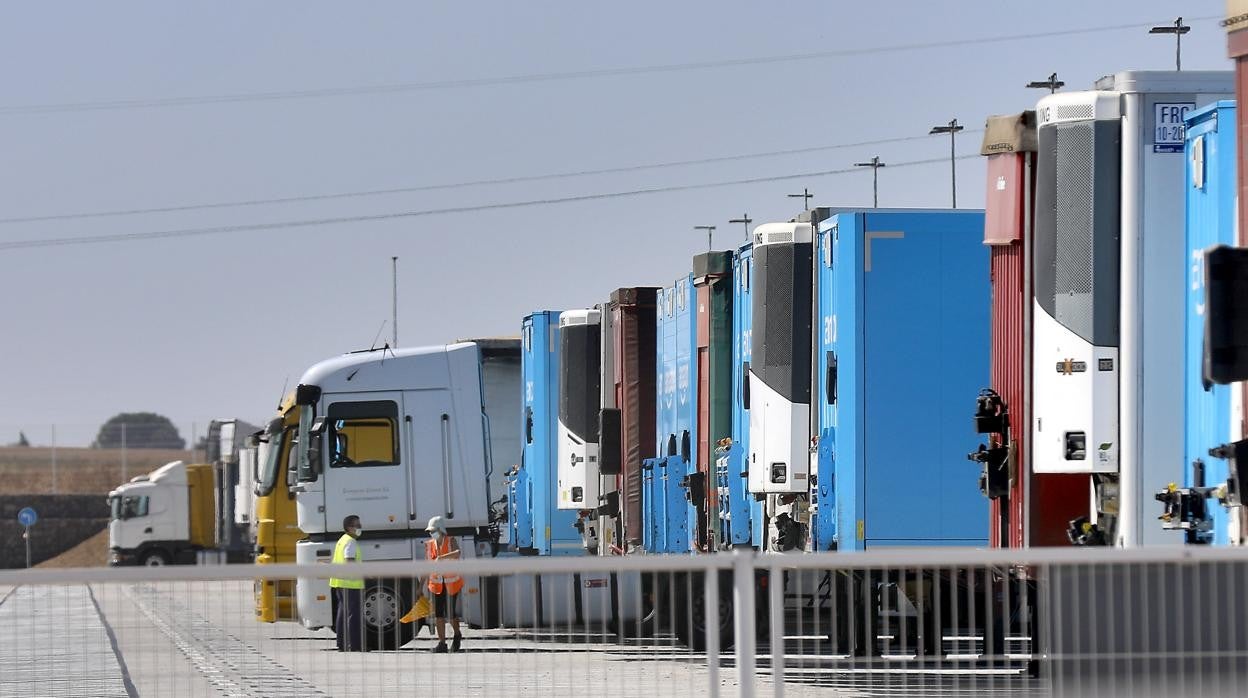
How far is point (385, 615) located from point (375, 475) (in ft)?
44.1

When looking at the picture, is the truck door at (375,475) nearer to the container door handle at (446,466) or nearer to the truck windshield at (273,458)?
the container door handle at (446,466)

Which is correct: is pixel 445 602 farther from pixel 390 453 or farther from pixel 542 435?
pixel 542 435

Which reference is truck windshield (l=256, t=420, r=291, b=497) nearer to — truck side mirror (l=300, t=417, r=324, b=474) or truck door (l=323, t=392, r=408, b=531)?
truck side mirror (l=300, t=417, r=324, b=474)

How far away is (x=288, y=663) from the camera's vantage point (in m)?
8.27

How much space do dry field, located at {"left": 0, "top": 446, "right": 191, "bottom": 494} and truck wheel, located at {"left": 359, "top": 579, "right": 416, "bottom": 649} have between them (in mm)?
75630

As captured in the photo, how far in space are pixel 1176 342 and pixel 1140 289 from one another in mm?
396

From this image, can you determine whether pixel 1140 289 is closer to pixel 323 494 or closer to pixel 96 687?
pixel 96 687

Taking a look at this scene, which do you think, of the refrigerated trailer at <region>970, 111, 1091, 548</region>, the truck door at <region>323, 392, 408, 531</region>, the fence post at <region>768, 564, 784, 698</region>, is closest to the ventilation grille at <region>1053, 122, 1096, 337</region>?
the refrigerated trailer at <region>970, 111, 1091, 548</region>

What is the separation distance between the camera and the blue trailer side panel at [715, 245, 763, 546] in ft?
68.0

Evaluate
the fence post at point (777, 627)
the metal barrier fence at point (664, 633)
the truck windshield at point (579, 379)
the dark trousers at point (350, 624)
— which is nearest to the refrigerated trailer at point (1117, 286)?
the metal barrier fence at point (664, 633)

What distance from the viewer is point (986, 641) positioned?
827 cm

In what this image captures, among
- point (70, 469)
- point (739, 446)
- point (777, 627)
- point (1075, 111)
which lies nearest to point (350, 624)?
point (777, 627)

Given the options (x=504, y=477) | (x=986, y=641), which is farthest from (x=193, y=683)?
(x=504, y=477)

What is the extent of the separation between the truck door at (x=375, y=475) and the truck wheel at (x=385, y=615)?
13370 millimetres
